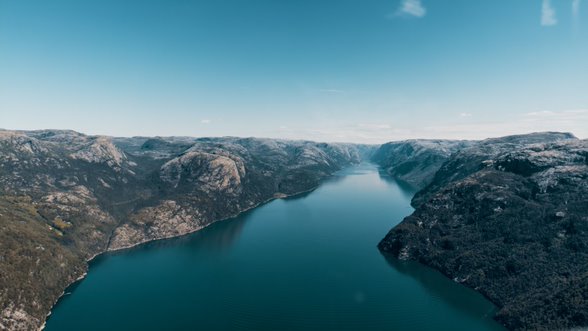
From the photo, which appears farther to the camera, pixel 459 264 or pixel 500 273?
pixel 459 264

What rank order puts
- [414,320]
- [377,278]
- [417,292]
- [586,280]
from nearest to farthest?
[586,280] < [414,320] < [417,292] < [377,278]

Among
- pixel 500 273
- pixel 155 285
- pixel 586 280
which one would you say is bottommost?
pixel 155 285

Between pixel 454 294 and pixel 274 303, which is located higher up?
pixel 274 303

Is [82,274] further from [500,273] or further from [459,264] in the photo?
[500,273]

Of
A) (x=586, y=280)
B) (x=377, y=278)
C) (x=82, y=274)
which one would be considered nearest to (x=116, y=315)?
(x=82, y=274)

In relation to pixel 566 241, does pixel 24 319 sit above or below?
below

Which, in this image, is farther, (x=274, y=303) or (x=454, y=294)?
(x=454, y=294)

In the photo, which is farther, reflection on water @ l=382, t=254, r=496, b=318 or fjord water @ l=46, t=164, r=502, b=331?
reflection on water @ l=382, t=254, r=496, b=318

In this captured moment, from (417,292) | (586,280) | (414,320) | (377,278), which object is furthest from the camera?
(377,278)

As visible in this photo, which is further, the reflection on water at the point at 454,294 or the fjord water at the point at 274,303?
the reflection on water at the point at 454,294
